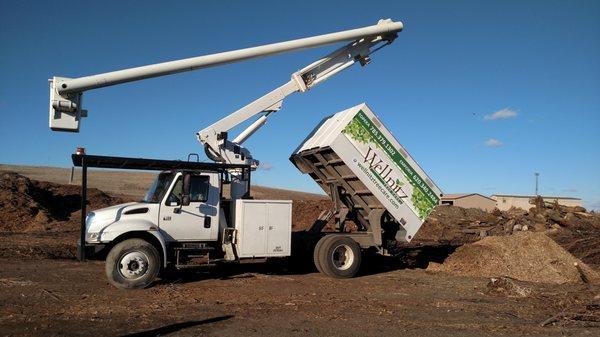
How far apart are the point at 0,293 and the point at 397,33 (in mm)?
10386

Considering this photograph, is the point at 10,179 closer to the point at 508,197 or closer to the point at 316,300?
the point at 316,300

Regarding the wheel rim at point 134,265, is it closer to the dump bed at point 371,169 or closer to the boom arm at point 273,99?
the boom arm at point 273,99

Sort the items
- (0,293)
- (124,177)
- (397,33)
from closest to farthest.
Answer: (0,293) < (397,33) < (124,177)

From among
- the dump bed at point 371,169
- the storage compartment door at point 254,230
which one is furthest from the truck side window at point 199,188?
the dump bed at point 371,169

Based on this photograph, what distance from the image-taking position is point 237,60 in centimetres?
1077

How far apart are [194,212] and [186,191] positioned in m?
0.53

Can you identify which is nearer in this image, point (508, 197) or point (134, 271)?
point (134, 271)

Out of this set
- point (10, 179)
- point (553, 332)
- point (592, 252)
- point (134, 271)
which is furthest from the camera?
point (10, 179)

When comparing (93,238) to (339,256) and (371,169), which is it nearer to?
(339,256)

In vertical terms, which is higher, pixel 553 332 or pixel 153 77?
pixel 153 77

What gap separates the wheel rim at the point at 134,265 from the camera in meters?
10.3

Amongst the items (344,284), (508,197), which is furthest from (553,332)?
(508,197)

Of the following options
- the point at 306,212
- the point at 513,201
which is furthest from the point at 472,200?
the point at 306,212

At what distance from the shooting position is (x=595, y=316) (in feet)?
28.6
